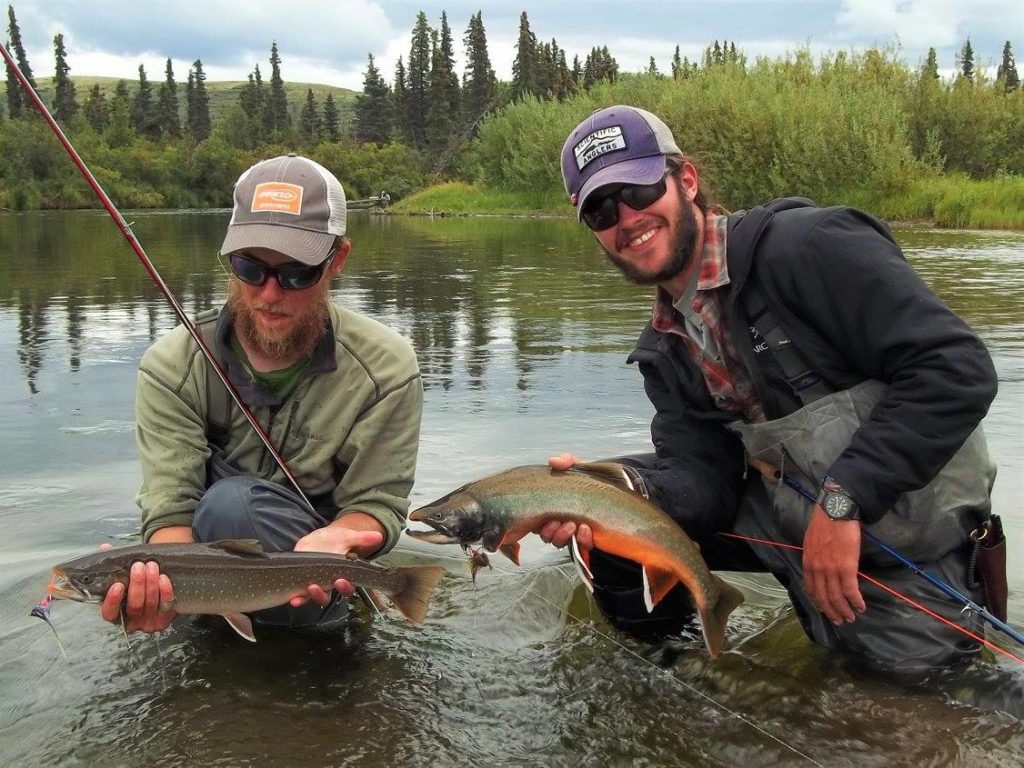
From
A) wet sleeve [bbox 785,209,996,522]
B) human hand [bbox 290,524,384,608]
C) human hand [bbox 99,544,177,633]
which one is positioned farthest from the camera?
human hand [bbox 290,524,384,608]

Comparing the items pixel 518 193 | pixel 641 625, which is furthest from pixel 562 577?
pixel 518 193

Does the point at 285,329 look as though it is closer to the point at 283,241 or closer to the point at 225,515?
the point at 283,241

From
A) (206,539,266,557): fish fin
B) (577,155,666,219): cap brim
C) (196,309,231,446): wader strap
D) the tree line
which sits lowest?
(206,539,266,557): fish fin

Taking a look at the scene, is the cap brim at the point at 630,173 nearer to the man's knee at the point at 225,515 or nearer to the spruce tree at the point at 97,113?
the man's knee at the point at 225,515

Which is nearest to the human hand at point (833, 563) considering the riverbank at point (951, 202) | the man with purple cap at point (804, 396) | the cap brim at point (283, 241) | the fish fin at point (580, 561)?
the man with purple cap at point (804, 396)

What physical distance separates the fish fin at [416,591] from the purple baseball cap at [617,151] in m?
1.25

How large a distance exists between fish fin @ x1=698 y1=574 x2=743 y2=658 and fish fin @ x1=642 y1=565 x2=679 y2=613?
0.41 feet

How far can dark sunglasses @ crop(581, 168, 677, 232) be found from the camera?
319cm

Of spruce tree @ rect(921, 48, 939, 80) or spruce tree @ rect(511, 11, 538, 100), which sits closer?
spruce tree @ rect(921, 48, 939, 80)

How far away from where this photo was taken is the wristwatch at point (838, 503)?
2.81 meters

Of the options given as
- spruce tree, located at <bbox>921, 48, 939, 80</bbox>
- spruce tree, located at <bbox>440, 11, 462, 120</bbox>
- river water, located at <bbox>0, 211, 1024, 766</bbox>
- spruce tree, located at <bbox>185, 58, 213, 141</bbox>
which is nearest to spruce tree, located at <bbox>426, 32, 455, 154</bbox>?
spruce tree, located at <bbox>440, 11, 462, 120</bbox>

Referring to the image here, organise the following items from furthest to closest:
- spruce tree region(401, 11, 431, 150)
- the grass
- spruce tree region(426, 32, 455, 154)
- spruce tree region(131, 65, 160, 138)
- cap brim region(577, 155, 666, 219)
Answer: spruce tree region(131, 65, 160, 138) < spruce tree region(401, 11, 431, 150) < spruce tree region(426, 32, 455, 154) < the grass < cap brim region(577, 155, 666, 219)

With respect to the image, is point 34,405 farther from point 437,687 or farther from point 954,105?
point 954,105

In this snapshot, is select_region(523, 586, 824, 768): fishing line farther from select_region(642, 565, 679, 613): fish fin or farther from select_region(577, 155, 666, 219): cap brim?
select_region(577, 155, 666, 219): cap brim
